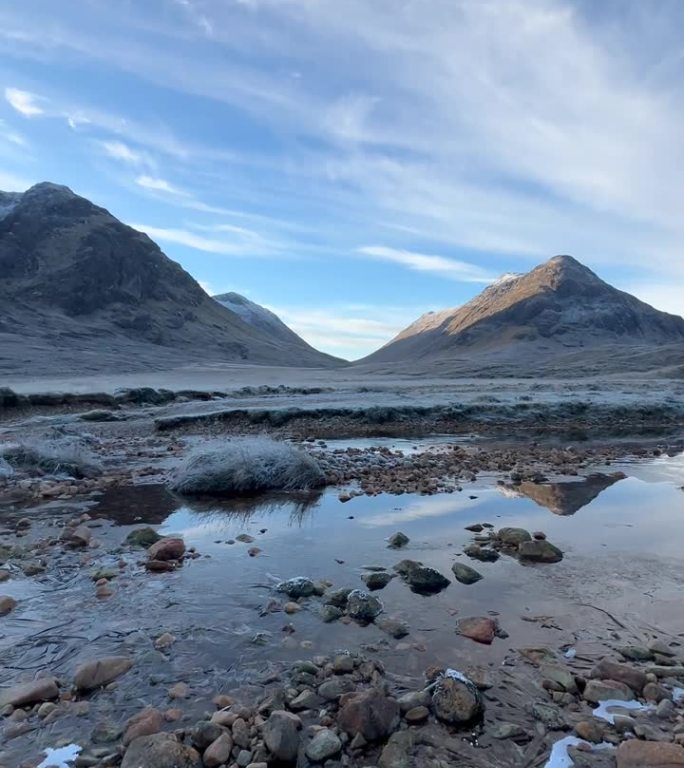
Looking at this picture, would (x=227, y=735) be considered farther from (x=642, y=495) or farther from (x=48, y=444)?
(x=48, y=444)

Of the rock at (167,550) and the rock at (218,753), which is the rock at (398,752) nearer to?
the rock at (218,753)

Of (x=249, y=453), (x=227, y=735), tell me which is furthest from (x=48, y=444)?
(x=227, y=735)

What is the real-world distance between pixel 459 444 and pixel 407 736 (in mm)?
17160

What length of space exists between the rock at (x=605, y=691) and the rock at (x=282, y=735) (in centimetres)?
215

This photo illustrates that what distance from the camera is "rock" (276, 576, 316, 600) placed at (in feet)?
20.1

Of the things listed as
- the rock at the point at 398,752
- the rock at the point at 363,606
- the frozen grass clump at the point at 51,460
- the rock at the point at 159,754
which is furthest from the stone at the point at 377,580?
Result: the frozen grass clump at the point at 51,460

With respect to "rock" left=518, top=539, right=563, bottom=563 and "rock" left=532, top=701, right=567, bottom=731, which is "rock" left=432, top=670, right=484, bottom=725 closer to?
"rock" left=532, top=701, right=567, bottom=731

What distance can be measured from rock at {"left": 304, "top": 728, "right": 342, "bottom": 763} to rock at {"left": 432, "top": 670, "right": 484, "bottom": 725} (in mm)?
771

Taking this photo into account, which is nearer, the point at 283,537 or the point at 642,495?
the point at 283,537

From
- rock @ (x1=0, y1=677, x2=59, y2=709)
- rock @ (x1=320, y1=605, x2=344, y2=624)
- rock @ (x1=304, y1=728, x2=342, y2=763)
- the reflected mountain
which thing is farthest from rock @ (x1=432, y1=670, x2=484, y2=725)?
the reflected mountain

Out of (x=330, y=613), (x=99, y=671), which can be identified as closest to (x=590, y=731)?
(x=330, y=613)

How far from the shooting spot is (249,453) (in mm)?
12672

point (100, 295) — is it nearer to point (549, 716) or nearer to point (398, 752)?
point (398, 752)

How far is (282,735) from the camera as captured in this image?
3678mm
